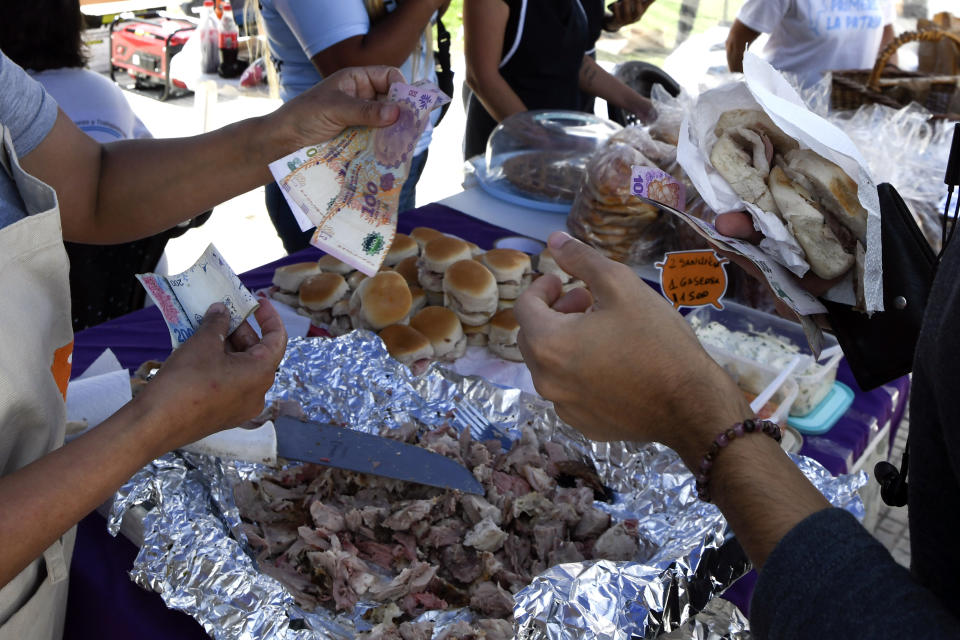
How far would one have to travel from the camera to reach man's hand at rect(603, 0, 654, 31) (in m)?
4.33

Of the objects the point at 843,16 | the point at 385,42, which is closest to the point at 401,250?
the point at 385,42

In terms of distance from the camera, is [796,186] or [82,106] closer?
[796,186]

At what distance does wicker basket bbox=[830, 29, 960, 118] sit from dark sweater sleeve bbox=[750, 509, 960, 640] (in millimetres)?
3344

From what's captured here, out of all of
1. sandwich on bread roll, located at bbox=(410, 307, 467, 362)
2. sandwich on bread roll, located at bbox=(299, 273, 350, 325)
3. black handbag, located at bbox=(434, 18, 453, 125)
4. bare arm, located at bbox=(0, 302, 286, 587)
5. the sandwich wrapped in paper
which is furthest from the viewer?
black handbag, located at bbox=(434, 18, 453, 125)

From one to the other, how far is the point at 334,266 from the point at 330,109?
0.92m

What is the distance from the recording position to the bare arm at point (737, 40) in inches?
181

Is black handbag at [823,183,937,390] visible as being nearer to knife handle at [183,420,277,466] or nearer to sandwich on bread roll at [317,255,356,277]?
knife handle at [183,420,277,466]

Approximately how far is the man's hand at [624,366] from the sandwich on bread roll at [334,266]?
1333mm

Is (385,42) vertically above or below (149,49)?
above

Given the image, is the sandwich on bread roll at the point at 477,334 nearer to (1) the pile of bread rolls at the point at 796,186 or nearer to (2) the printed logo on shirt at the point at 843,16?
(1) the pile of bread rolls at the point at 796,186

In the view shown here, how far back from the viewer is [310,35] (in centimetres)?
258

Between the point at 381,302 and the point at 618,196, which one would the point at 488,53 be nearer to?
the point at 618,196

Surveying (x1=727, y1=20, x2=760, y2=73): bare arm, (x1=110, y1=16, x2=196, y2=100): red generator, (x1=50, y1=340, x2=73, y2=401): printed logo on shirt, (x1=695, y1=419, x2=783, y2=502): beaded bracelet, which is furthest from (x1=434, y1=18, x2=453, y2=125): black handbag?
(x1=110, y1=16, x2=196, y2=100): red generator

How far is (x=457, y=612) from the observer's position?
4.46ft
